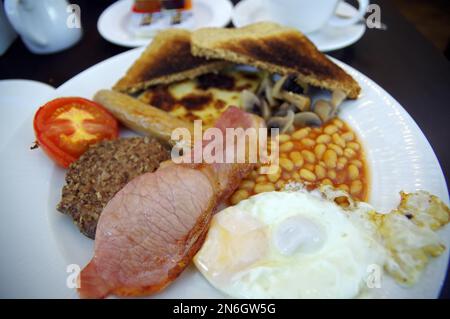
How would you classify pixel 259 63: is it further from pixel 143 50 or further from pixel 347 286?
pixel 347 286

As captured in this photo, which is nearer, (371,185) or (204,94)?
(371,185)

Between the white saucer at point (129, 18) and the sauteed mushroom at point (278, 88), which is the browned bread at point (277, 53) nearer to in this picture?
the sauteed mushroom at point (278, 88)

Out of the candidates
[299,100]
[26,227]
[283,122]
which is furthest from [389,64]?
[26,227]

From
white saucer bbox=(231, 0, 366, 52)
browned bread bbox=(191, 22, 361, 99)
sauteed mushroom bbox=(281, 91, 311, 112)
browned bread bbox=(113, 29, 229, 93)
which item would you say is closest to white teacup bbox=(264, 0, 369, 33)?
white saucer bbox=(231, 0, 366, 52)

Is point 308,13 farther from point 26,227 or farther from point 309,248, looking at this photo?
point 26,227

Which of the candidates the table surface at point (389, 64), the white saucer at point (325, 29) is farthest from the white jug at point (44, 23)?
the white saucer at point (325, 29)
